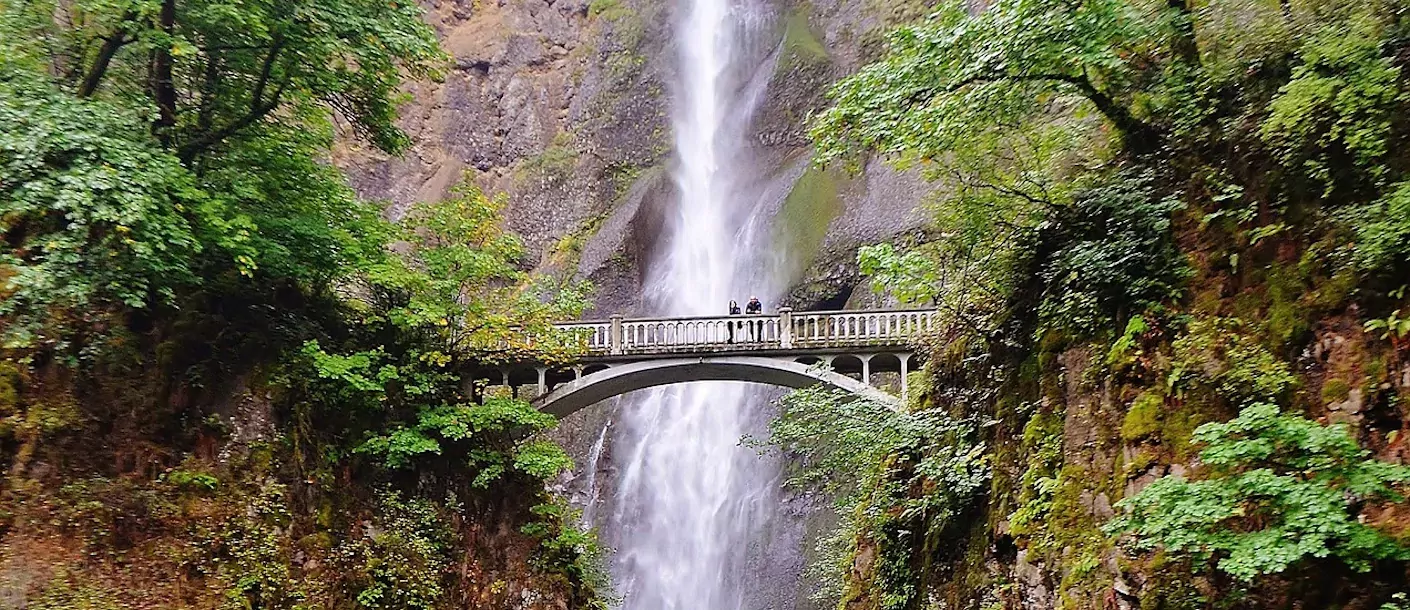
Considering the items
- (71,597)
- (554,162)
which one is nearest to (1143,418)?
(71,597)

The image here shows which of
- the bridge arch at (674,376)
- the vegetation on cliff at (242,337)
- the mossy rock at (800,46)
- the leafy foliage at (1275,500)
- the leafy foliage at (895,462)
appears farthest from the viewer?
the mossy rock at (800,46)

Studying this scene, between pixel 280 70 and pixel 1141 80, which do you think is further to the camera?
pixel 280 70

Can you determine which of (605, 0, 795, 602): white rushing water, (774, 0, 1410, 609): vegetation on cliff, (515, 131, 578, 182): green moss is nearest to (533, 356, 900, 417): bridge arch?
(774, 0, 1410, 609): vegetation on cliff

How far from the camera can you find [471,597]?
11234 mm

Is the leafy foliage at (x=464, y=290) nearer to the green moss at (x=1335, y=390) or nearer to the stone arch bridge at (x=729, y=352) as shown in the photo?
the stone arch bridge at (x=729, y=352)

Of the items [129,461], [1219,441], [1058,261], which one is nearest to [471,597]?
[129,461]

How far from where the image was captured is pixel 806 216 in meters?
25.3

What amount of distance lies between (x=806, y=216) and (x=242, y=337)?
57.4 feet

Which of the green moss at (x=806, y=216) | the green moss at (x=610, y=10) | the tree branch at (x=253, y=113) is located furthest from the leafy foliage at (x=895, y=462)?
the green moss at (x=610, y=10)

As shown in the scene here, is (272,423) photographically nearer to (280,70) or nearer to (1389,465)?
(280,70)

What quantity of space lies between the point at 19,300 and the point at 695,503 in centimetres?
1662

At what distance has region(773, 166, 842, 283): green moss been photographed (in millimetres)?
24359

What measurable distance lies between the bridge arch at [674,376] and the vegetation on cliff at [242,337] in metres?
2.15

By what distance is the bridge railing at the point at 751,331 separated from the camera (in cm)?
1505
